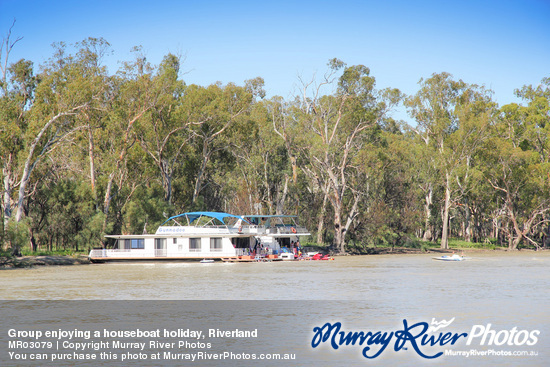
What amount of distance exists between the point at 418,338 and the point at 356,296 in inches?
389

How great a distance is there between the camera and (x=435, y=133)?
75.9 m

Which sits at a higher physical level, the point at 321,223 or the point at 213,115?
the point at 213,115

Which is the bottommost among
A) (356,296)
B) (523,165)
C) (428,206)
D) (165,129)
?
(356,296)

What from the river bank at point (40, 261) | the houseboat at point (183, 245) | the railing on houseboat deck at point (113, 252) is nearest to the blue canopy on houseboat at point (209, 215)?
the houseboat at point (183, 245)

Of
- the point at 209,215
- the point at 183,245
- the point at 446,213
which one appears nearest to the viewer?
the point at 183,245

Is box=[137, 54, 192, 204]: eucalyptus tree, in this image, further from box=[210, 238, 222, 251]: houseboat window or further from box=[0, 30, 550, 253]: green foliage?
box=[210, 238, 222, 251]: houseboat window

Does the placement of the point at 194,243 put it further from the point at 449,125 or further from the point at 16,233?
the point at 449,125

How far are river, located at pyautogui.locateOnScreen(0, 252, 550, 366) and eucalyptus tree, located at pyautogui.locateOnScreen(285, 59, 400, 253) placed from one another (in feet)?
75.0

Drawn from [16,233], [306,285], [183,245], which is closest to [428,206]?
[183,245]

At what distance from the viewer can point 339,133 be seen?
70.9m

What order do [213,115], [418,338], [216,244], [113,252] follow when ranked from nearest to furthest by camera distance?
1. [418,338]
2. [113,252]
3. [216,244]
4. [213,115]

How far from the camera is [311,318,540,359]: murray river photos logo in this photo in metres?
15.7

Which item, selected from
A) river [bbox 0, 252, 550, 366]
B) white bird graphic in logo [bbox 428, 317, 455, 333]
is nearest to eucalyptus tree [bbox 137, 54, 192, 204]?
river [bbox 0, 252, 550, 366]

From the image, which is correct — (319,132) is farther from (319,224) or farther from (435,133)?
(435,133)
